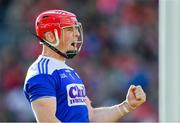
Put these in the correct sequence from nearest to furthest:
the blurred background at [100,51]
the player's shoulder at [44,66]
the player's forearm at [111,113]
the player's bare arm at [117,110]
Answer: the player's shoulder at [44,66] < the player's bare arm at [117,110] < the player's forearm at [111,113] < the blurred background at [100,51]

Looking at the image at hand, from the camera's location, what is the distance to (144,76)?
34.0 feet

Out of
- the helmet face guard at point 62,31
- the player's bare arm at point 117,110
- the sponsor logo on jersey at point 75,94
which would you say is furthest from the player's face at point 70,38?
the player's bare arm at point 117,110

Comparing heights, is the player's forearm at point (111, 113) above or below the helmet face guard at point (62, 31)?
below

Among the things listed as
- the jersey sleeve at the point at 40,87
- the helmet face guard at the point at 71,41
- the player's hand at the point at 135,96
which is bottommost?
the player's hand at the point at 135,96

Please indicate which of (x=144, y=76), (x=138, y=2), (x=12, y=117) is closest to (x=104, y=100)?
(x=144, y=76)

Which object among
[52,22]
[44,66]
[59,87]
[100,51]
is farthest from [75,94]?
[100,51]

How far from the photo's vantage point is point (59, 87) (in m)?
4.81

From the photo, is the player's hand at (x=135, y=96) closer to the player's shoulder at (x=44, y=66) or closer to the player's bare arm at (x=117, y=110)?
the player's bare arm at (x=117, y=110)

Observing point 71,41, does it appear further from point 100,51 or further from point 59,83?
point 100,51

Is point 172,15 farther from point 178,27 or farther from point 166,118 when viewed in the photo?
point 166,118

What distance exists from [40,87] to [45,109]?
139 mm

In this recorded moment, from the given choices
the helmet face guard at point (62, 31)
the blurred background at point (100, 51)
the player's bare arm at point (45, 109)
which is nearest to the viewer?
the player's bare arm at point (45, 109)

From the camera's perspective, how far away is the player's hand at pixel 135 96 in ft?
16.5

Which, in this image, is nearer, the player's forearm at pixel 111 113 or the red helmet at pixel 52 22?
the red helmet at pixel 52 22
